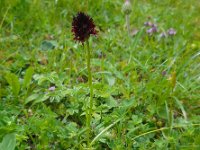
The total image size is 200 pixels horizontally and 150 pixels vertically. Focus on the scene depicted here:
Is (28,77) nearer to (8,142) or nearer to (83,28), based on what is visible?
(8,142)

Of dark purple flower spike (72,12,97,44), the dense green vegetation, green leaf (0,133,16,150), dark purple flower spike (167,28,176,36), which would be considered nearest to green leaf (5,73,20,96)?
the dense green vegetation

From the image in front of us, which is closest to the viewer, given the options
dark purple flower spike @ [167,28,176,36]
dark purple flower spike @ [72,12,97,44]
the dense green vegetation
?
dark purple flower spike @ [72,12,97,44]

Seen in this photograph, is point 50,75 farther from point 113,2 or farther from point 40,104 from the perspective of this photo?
point 113,2

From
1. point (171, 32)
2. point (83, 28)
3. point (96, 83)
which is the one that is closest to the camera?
point (83, 28)

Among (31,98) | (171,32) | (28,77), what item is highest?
(171,32)

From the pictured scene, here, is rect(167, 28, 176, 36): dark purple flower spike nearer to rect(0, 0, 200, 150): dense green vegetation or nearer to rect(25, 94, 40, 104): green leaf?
rect(0, 0, 200, 150): dense green vegetation

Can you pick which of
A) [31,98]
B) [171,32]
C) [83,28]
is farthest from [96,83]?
[171,32]
